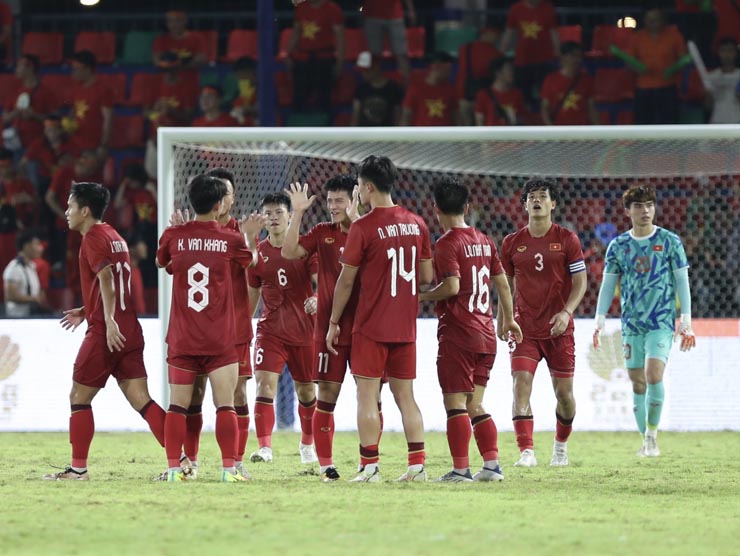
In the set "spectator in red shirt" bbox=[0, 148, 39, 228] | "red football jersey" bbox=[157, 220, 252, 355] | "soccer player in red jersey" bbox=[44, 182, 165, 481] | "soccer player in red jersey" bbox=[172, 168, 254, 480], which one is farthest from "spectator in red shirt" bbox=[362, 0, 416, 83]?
"red football jersey" bbox=[157, 220, 252, 355]

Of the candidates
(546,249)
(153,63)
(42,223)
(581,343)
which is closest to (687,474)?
(546,249)

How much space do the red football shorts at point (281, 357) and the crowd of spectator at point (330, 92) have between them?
630cm

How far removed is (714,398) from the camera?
13.7 meters

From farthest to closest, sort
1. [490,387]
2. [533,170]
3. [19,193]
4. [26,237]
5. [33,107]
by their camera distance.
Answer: [33,107] < [19,193] < [26,237] < [533,170] < [490,387]

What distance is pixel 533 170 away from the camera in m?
14.1

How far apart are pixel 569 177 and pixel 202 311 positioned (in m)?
7.59

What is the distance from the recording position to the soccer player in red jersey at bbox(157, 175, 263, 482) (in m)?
8.12

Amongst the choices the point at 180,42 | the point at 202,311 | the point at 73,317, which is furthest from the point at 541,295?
the point at 180,42

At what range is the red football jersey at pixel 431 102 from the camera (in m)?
17.8

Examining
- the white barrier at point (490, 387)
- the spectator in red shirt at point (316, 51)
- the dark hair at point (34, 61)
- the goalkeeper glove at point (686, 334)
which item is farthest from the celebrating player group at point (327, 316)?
the dark hair at point (34, 61)

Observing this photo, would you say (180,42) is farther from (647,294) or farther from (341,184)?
(341,184)

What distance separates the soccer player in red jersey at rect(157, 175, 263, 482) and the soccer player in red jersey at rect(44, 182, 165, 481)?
1.59 feet

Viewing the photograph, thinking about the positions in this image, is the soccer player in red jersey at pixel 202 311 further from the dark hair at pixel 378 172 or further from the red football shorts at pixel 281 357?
the red football shorts at pixel 281 357

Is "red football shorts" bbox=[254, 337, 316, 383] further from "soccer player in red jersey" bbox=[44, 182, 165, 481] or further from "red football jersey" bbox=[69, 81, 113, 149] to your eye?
"red football jersey" bbox=[69, 81, 113, 149]
